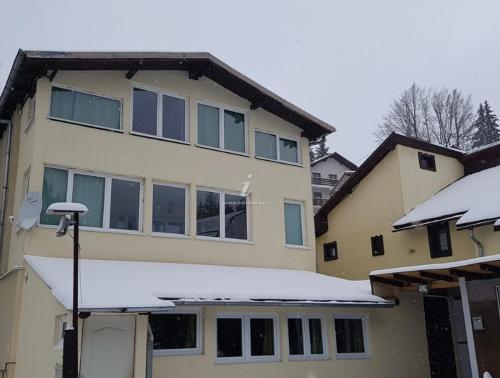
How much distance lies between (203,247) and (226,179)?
191 centimetres

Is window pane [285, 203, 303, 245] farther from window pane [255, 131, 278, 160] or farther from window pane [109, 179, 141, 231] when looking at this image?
window pane [109, 179, 141, 231]

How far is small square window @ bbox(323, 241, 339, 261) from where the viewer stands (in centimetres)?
1797

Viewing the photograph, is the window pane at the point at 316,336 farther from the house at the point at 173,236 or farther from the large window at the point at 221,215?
the large window at the point at 221,215

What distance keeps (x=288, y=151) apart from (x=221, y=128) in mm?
2269

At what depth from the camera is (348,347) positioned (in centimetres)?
1273

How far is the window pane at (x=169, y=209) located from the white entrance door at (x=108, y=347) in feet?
13.1

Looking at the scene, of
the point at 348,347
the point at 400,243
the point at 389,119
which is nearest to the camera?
the point at 348,347

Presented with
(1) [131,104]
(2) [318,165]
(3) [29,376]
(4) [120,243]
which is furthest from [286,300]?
(2) [318,165]

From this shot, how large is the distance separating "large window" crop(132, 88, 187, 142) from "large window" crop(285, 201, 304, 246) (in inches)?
139

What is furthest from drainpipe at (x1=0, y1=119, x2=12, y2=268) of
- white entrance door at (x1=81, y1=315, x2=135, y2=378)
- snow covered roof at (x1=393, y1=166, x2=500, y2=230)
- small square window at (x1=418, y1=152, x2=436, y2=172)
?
small square window at (x1=418, y1=152, x2=436, y2=172)

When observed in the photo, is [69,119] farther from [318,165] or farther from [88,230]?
[318,165]

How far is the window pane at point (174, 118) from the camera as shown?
1338 cm

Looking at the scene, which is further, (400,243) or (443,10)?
(443,10)

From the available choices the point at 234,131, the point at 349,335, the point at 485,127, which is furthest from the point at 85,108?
the point at 485,127
